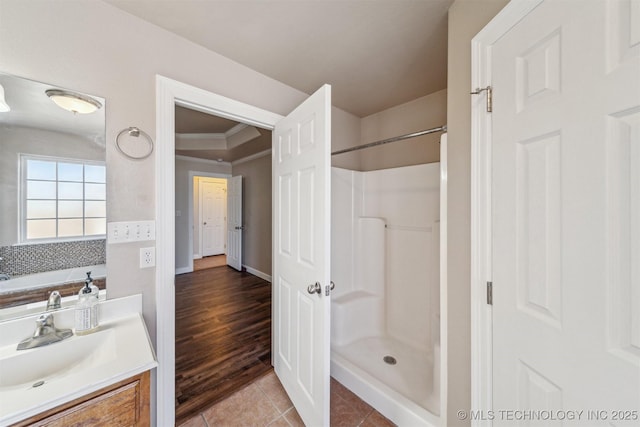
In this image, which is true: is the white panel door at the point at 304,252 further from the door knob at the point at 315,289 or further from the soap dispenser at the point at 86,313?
the soap dispenser at the point at 86,313

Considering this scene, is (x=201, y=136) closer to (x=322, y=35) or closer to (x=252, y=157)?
(x=252, y=157)

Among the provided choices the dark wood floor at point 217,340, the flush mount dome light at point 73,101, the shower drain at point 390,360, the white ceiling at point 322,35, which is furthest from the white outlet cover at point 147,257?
the shower drain at point 390,360

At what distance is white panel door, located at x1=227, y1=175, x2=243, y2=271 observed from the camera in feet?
15.6

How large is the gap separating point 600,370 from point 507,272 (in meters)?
0.32

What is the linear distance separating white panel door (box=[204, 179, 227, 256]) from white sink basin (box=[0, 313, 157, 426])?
533cm

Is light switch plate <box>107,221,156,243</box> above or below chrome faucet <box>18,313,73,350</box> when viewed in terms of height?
above

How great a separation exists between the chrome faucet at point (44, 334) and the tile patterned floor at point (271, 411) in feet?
2.96

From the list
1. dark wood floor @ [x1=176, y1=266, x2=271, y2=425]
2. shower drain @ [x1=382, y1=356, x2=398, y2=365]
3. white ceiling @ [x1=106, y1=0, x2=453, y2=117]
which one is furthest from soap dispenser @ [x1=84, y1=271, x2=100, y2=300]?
shower drain @ [x1=382, y1=356, x2=398, y2=365]

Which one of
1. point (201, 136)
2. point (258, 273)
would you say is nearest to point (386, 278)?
A: point (258, 273)

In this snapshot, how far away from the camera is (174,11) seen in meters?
1.20

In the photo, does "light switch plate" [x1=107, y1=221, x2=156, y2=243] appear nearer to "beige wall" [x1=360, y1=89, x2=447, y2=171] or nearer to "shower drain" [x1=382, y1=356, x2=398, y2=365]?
"shower drain" [x1=382, y1=356, x2=398, y2=365]

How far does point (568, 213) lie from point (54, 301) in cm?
205

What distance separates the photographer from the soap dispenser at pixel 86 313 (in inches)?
40.4

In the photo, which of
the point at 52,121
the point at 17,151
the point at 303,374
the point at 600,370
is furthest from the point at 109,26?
the point at 600,370
